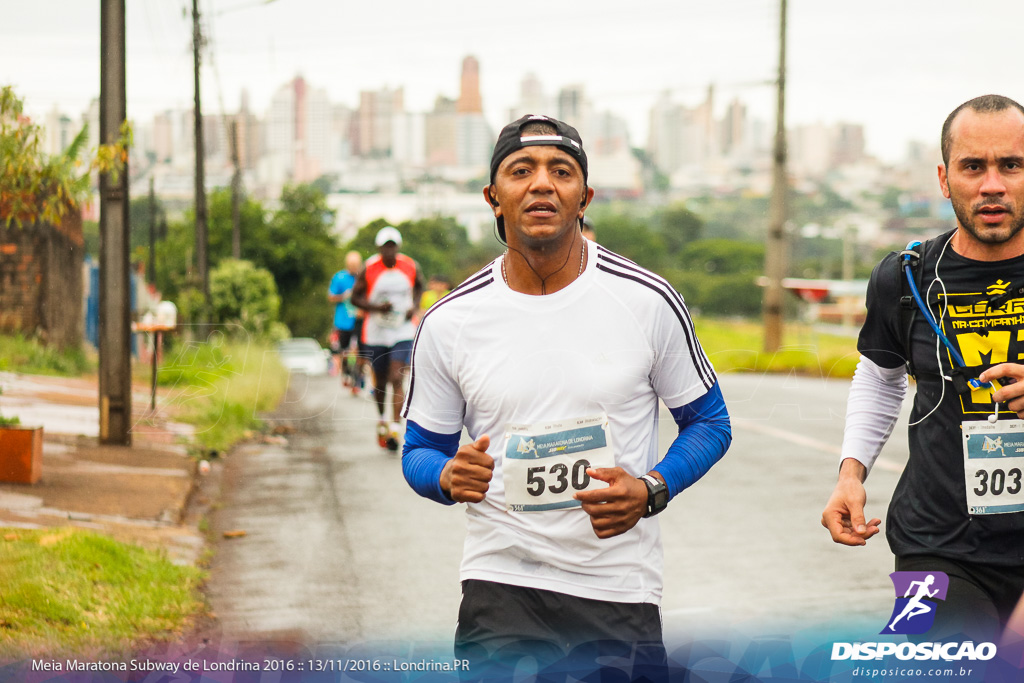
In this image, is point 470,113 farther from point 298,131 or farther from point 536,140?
point 536,140

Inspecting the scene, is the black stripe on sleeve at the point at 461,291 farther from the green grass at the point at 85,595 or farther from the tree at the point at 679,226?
the tree at the point at 679,226

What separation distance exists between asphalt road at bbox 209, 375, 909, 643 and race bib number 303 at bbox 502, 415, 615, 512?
2.39 meters

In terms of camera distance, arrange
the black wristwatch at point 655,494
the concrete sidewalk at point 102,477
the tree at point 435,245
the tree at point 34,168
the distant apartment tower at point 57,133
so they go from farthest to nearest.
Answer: the tree at point 435,245, the concrete sidewalk at point 102,477, the distant apartment tower at point 57,133, the tree at point 34,168, the black wristwatch at point 655,494

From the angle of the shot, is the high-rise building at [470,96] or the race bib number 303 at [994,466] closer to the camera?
the race bib number 303 at [994,466]

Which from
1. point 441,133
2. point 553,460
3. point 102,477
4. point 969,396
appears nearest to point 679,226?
point 441,133

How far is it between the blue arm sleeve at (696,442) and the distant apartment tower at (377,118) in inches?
506

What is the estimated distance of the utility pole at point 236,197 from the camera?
2805 cm

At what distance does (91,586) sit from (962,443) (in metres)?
3.97

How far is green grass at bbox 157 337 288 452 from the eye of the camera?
41.1ft

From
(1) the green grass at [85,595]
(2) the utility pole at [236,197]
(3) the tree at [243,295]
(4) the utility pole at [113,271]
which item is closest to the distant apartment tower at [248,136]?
(2) the utility pole at [236,197]

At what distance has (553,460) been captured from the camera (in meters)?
3.25

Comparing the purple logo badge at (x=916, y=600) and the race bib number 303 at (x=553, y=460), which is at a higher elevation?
the race bib number 303 at (x=553, y=460)

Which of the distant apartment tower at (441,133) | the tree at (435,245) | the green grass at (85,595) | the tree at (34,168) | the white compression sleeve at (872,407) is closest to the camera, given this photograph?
the white compression sleeve at (872,407)

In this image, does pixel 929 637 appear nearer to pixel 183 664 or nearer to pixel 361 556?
pixel 183 664
